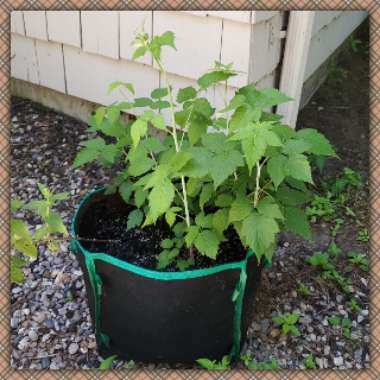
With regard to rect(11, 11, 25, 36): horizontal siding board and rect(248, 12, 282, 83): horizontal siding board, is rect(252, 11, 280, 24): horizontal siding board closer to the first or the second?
rect(248, 12, 282, 83): horizontal siding board

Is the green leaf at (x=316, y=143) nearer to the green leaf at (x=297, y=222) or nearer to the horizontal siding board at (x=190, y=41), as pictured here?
the green leaf at (x=297, y=222)

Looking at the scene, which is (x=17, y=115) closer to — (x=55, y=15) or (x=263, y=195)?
(x=55, y=15)

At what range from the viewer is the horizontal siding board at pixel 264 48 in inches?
86.7

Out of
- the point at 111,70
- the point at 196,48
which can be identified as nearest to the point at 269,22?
the point at 196,48

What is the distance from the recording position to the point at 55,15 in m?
2.66

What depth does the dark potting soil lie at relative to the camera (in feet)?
5.79

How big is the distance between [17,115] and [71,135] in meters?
0.36

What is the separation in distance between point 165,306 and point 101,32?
57.2 inches

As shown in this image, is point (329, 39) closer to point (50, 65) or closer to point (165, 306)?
point (50, 65)

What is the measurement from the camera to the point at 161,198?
1381 millimetres

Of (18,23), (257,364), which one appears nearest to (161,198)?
(257,364)

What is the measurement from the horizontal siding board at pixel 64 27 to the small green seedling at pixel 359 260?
160 centimetres

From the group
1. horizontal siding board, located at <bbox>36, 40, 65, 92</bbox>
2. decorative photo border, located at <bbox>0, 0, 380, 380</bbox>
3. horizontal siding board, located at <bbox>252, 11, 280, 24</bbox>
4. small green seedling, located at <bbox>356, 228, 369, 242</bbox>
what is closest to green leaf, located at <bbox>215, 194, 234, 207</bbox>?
decorative photo border, located at <bbox>0, 0, 380, 380</bbox>

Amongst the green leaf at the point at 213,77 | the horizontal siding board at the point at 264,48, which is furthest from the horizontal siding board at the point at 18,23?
the green leaf at the point at 213,77
